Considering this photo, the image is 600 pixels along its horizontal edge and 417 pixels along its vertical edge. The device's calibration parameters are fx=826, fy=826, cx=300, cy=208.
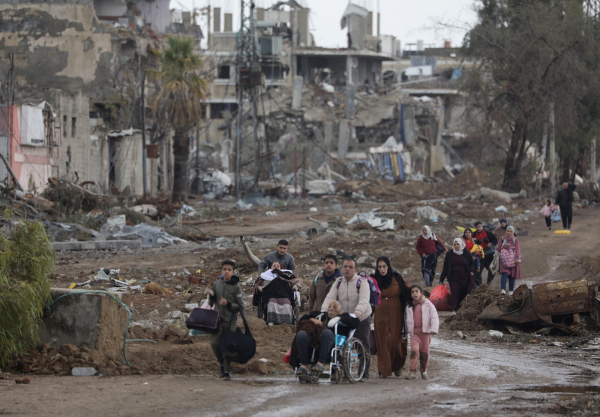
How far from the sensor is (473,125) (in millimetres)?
39375

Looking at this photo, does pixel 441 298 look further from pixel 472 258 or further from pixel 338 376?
pixel 338 376

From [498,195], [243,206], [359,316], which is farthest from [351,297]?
[243,206]

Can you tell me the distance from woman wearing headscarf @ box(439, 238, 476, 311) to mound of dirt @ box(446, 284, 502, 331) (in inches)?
14.8

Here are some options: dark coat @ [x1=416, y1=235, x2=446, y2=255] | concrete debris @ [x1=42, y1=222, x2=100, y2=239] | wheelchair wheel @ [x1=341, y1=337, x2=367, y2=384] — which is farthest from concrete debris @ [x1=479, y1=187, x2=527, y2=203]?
wheelchair wheel @ [x1=341, y1=337, x2=367, y2=384]

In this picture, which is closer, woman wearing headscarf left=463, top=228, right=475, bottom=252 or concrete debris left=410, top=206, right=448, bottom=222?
woman wearing headscarf left=463, top=228, right=475, bottom=252

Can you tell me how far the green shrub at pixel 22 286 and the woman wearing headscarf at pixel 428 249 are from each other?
8.02m

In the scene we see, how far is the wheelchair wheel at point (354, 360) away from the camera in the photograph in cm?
825

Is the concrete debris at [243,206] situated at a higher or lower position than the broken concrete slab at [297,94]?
lower

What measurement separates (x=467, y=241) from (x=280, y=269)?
194 inches

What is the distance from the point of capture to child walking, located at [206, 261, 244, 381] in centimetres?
861

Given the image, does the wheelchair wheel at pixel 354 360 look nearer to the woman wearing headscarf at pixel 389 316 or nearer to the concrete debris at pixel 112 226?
the woman wearing headscarf at pixel 389 316

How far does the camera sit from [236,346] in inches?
336

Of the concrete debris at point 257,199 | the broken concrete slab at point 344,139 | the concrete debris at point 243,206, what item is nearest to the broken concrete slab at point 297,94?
the broken concrete slab at point 344,139

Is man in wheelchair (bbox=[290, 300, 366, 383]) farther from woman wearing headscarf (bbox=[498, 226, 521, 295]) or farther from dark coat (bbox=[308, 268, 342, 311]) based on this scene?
woman wearing headscarf (bbox=[498, 226, 521, 295])
